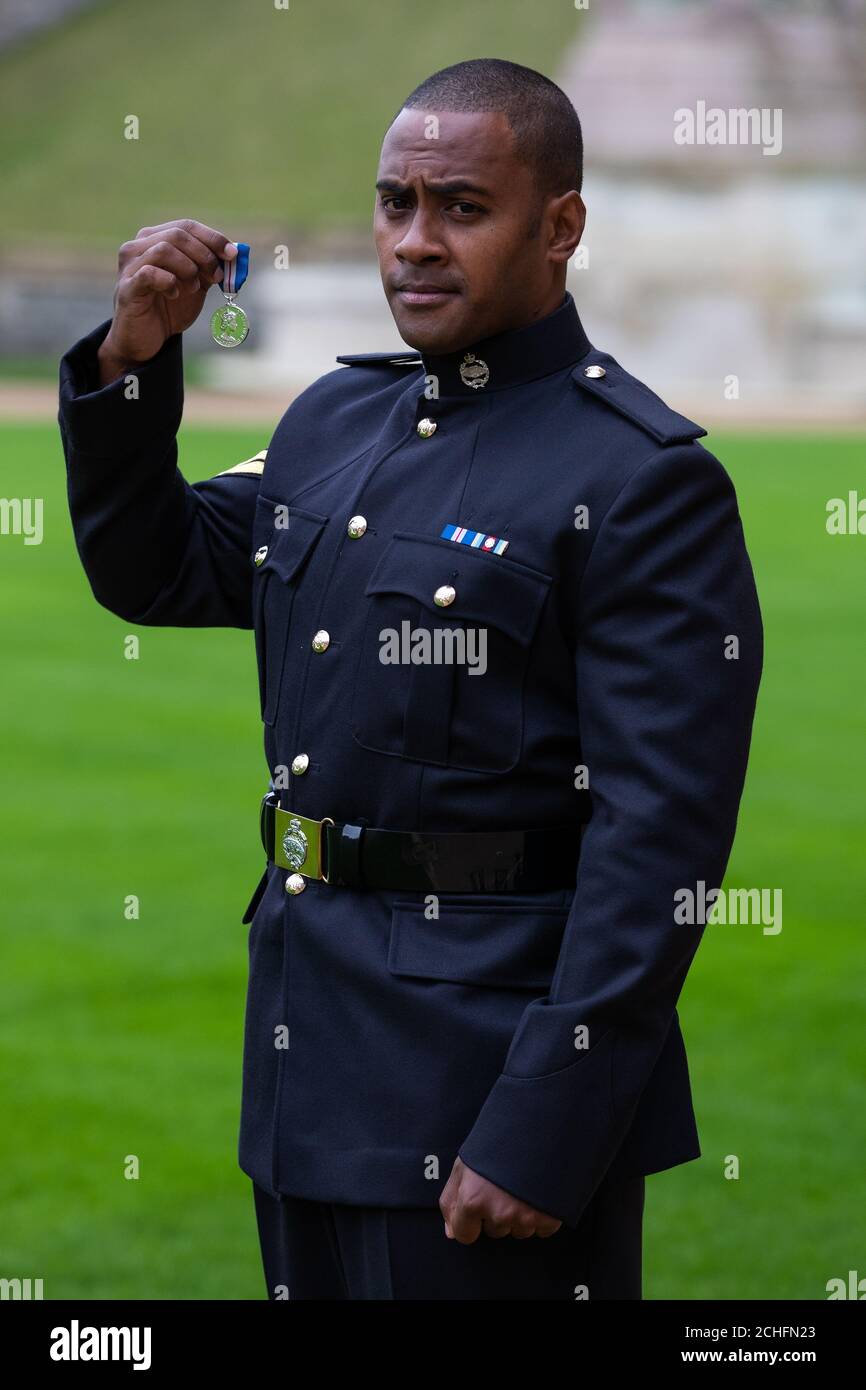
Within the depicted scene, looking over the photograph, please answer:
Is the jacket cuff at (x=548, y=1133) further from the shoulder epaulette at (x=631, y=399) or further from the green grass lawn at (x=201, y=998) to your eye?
the green grass lawn at (x=201, y=998)

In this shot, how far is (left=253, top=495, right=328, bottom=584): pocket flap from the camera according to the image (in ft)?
7.89

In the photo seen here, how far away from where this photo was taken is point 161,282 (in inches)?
88.7

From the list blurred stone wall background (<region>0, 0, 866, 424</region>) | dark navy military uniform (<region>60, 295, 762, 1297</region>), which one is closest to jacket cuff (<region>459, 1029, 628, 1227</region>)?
dark navy military uniform (<region>60, 295, 762, 1297</region>)

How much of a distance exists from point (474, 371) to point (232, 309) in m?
0.30

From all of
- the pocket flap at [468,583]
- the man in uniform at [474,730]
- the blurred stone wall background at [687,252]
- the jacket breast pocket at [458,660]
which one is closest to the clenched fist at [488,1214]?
the man in uniform at [474,730]

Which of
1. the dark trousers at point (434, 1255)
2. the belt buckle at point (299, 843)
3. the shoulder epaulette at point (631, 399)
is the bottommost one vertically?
the dark trousers at point (434, 1255)

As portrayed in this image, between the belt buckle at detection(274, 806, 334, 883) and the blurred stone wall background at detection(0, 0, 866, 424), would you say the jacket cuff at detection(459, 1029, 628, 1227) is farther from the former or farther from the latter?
the blurred stone wall background at detection(0, 0, 866, 424)

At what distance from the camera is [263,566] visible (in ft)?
8.09

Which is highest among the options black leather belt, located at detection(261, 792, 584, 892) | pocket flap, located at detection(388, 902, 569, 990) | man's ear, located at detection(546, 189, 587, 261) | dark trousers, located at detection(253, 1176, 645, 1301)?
man's ear, located at detection(546, 189, 587, 261)

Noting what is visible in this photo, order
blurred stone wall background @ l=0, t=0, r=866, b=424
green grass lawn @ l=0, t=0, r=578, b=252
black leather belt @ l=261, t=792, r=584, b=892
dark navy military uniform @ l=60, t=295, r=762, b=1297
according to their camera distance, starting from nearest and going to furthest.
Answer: dark navy military uniform @ l=60, t=295, r=762, b=1297 → black leather belt @ l=261, t=792, r=584, b=892 → blurred stone wall background @ l=0, t=0, r=866, b=424 → green grass lawn @ l=0, t=0, r=578, b=252

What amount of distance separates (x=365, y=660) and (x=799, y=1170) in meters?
2.60

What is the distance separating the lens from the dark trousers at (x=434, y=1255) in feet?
7.34

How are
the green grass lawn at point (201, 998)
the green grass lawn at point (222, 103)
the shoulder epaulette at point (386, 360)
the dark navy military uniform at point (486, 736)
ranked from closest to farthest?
the dark navy military uniform at point (486, 736) → the shoulder epaulette at point (386, 360) → the green grass lawn at point (201, 998) → the green grass lawn at point (222, 103)

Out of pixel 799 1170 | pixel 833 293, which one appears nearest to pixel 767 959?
pixel 799 1170
